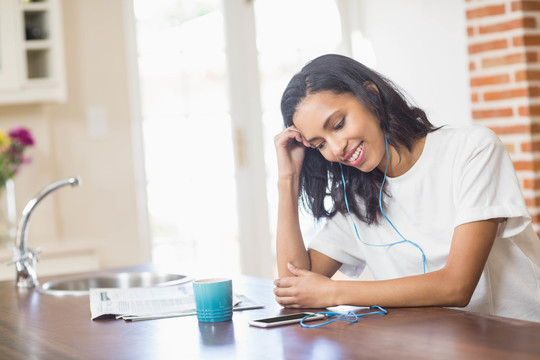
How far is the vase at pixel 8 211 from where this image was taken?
3658mm

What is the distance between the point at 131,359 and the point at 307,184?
3.06 ft

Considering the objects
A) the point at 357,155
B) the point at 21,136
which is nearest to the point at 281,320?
the point at 357,155

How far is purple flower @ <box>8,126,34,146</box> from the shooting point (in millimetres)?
3500

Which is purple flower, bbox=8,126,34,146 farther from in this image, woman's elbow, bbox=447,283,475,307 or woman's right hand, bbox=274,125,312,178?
woman's elbow, bbox=447,283,475,307

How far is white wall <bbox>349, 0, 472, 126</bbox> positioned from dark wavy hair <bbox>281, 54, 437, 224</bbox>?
6.52 ft

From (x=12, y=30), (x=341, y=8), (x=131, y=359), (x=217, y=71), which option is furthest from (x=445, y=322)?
(x=341, y=8)

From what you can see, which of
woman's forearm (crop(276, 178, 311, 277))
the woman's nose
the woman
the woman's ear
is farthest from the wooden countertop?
the woman's ear

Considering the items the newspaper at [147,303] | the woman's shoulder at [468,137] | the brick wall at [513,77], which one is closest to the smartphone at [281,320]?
the newspaper at [147,303]

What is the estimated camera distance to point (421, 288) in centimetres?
157

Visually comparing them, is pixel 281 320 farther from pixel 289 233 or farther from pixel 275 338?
pixel 289 233

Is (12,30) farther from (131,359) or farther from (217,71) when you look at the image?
(131,359)

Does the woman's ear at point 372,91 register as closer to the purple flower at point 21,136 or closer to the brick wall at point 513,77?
the brick wall at point 513,77

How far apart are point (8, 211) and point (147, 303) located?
85.3 inches

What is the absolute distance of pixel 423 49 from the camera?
4125 mm
